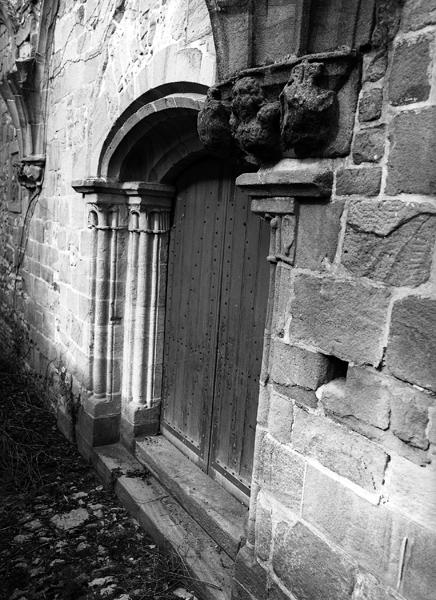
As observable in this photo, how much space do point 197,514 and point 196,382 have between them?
90 cm

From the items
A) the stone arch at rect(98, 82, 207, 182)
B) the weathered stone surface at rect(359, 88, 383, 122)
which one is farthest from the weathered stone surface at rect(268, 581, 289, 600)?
the stone arch at rect(98, 82, 207, 182)

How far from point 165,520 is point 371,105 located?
2.71m

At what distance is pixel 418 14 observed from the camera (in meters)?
1.42

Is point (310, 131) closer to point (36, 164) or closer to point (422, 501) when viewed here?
point (422, 501)

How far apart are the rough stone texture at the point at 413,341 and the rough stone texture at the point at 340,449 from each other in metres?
0.29

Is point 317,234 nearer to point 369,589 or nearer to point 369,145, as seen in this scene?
point 369,145

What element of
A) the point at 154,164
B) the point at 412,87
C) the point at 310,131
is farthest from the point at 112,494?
the point at 412,87

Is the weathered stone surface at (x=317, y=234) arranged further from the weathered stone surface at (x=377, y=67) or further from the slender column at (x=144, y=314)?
the slender column at (x=144, y=314)

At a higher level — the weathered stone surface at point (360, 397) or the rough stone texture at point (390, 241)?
the rough stone texture at point (390, 241)

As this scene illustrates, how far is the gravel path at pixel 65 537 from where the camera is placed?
2.69 meters

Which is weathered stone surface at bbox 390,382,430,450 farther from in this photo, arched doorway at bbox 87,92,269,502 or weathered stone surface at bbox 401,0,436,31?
arched doorway at bbox 87,92,269,502

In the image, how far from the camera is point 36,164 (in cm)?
498

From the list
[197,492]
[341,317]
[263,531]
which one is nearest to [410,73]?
[341,317]

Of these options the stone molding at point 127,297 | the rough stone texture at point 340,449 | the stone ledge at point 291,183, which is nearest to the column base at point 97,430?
the stone molding at point 127,297
